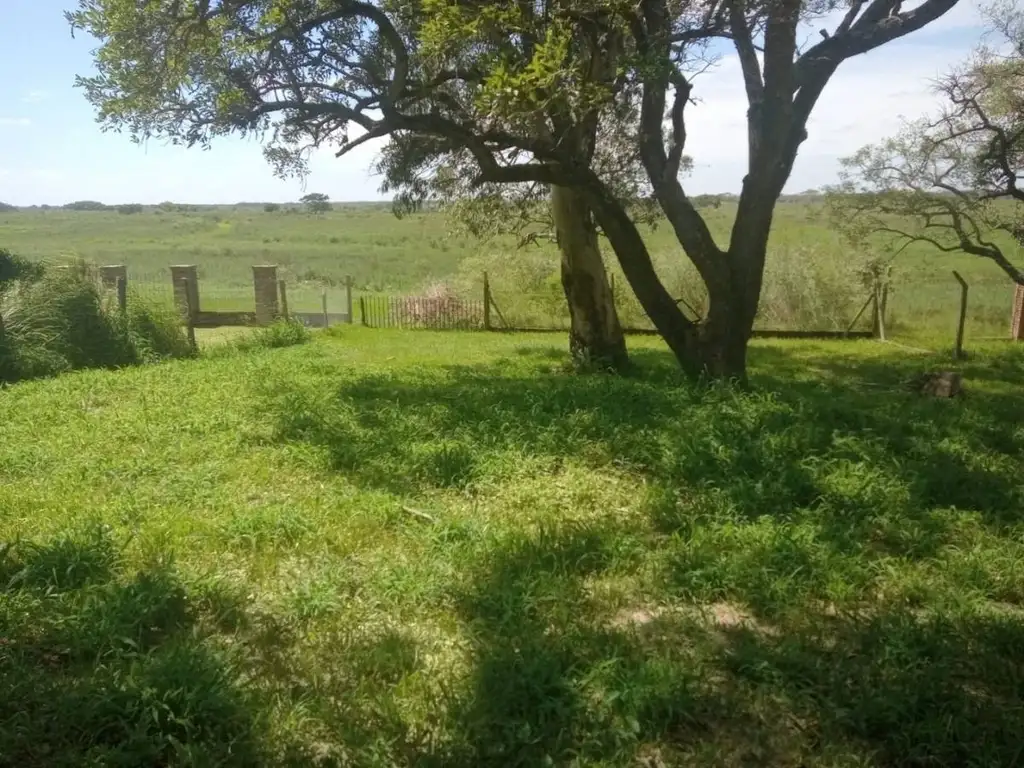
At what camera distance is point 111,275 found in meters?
15.4

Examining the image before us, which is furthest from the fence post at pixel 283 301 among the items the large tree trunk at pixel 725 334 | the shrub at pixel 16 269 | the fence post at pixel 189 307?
the large tree trunk at pixel 725 334

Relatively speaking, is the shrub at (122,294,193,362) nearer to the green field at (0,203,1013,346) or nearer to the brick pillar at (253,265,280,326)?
the green field at (0,203,1013,346)

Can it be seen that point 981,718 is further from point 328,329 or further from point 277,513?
point 328,329

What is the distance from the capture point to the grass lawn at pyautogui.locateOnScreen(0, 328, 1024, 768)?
2.95m

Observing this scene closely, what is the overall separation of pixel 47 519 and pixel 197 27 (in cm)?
637

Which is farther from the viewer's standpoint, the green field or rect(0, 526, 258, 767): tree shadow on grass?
the green field

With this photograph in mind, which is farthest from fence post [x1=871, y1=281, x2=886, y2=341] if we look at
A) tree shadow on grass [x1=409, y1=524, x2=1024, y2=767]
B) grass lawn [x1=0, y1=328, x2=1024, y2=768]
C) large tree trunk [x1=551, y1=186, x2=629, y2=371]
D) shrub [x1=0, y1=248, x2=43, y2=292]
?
shrub [x1=0, y1=248, x2=43, y2=292]

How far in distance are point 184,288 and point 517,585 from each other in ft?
49.6

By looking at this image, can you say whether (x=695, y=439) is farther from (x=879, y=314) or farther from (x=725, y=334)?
(x=879, y=314)

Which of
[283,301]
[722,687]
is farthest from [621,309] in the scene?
[722,687]

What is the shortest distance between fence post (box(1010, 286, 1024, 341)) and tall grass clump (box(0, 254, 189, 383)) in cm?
1724

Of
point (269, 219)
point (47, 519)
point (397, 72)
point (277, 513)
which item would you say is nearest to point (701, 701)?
point (277, 513)

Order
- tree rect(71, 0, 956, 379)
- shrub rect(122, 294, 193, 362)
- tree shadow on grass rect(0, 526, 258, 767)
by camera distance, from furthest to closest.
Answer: shrub rect(122, 294, 193, 362) → tree rect(71, 0, 956, 379) → tree shadow on grass rect(0, 526, 258, 767)

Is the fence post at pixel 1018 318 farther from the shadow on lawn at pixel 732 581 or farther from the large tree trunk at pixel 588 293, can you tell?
the shadow on lawn at pixel 732 581
